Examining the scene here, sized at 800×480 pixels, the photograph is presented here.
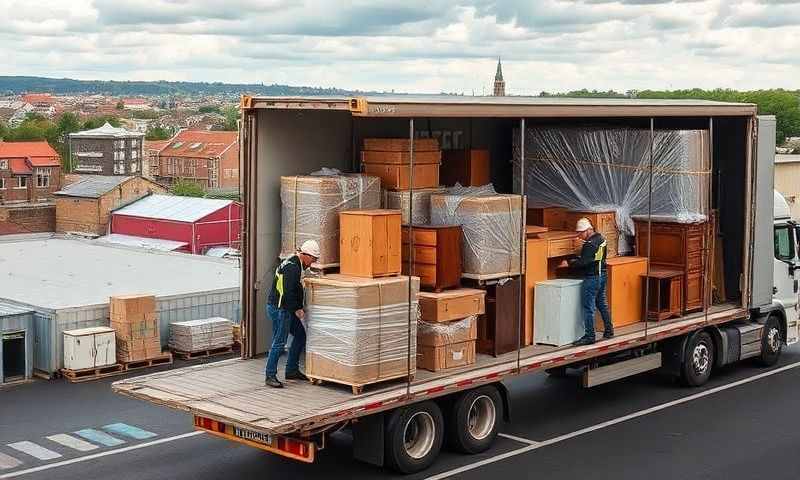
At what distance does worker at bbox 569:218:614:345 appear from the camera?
12.7 metres

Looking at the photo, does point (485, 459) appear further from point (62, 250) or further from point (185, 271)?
point (62, 250)

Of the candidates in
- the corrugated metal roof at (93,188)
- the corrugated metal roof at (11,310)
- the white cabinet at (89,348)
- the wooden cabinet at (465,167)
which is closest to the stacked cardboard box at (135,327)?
the white cabinet at (89,348)

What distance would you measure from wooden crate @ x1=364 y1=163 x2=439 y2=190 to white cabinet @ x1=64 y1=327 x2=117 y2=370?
284 inches

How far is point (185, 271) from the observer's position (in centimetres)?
2439

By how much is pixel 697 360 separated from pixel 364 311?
6756mm

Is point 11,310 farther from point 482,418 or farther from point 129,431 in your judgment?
point 482,418

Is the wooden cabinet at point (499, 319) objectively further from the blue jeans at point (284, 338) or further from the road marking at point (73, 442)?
the road marking at point (73, 442)

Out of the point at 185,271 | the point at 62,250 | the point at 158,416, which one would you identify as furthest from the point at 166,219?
the point at 158,416

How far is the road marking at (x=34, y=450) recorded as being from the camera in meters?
11.9

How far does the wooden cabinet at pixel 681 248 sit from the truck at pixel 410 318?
305 millimetres

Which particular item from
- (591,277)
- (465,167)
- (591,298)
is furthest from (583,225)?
(465,167)

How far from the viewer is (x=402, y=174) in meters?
11.6

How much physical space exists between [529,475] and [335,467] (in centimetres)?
206

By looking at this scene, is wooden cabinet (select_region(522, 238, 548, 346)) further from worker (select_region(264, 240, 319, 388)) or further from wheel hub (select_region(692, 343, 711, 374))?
wheel hub (select_region(692, 343, 711, 374))
